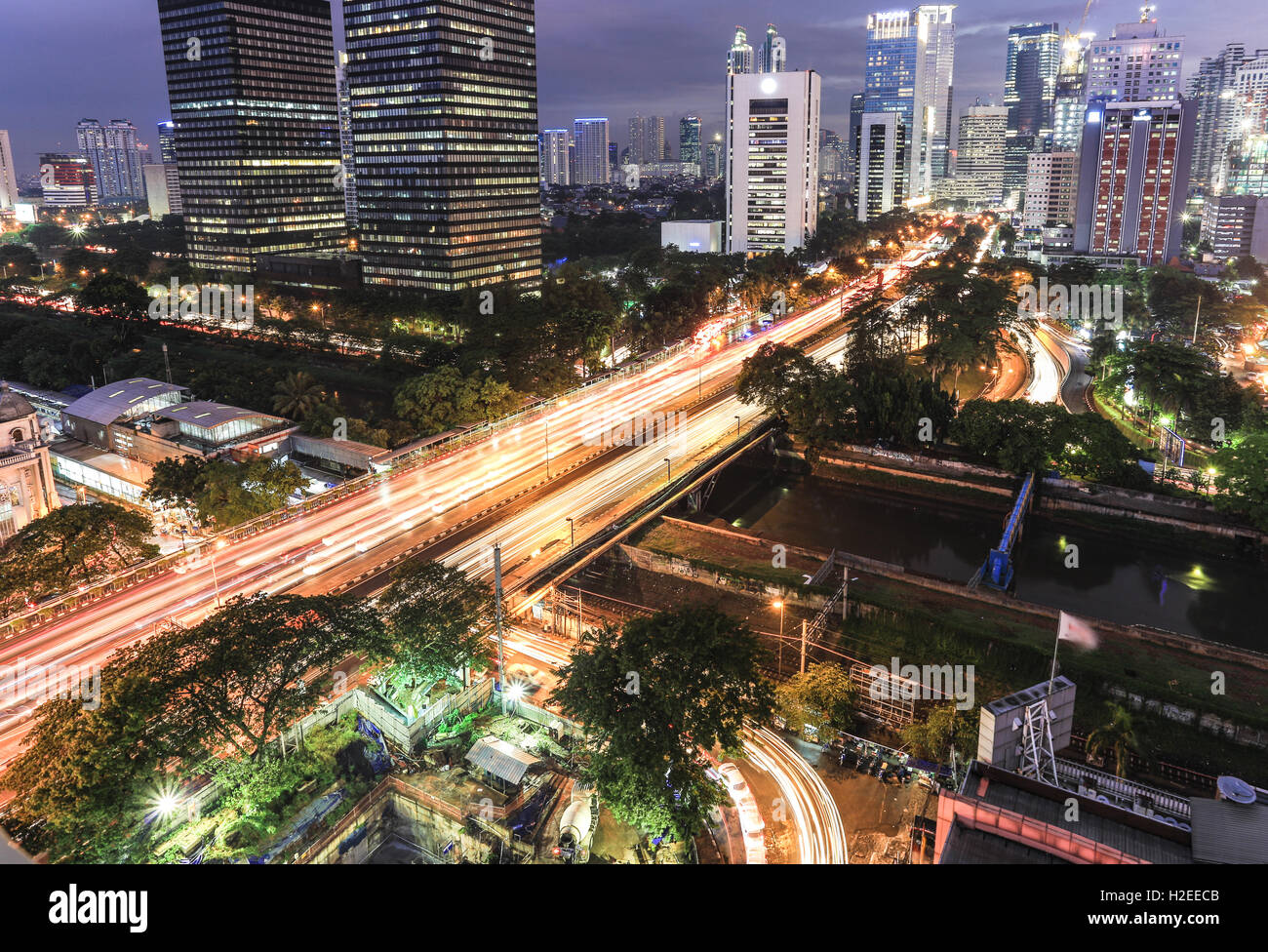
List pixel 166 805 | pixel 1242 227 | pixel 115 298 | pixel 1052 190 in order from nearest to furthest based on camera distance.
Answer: pixel 166 805 < pixel 115 298 < pixel 1242 227 < pixel 1052 190

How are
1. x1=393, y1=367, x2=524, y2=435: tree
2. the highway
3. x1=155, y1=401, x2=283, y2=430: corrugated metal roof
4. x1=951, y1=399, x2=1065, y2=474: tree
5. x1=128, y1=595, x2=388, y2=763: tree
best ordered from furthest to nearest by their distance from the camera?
1. x1=393, y1=367, x2=524, y2=435: tree
2. x1=155, y1=401, x2=283, y2=430: corrugated metal roof
3. x1=951, y1=399, x2=1065, y2=474: tree
4. the highway
5. x1=128, y1=595, x2=388, y2=763: tree

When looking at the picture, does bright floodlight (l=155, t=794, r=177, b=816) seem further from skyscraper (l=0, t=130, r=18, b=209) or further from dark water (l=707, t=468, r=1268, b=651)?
skyscraper (l=0, t=130, r=18, b=209)

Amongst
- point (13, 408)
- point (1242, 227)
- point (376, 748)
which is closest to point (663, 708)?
point (376, 748)

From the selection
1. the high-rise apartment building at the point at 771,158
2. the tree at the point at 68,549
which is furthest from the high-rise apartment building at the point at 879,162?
the tree at the point at 68,549

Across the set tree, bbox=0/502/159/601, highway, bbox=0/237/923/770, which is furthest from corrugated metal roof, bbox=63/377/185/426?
tree, bbox=0/502/159/601

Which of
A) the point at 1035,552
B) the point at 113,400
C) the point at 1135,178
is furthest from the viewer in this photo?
the point at 1135,178

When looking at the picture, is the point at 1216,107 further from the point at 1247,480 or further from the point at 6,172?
the point at 6,172

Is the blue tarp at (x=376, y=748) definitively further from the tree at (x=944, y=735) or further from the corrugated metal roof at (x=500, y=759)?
the tree at (x=944, y=735)

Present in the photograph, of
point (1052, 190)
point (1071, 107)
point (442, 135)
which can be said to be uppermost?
point (1071, 107)
